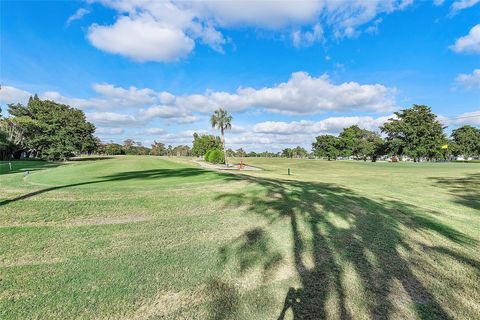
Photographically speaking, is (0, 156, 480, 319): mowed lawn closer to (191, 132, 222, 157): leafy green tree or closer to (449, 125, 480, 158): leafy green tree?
(191, 132, 222, 157): leafy green tree

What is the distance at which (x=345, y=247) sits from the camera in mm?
5676

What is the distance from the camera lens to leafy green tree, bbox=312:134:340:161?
288ft

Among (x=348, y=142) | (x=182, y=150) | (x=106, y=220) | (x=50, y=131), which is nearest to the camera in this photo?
(x=106, y=220)

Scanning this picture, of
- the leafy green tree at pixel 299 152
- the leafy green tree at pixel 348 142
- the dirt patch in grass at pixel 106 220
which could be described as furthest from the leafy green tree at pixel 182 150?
the dirt patch in grass at pixel 106 220

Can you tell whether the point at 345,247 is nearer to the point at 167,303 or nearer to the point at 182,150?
the point at 167,303

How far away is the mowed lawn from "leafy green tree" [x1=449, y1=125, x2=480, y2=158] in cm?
10487

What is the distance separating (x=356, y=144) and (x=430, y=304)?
95433mm

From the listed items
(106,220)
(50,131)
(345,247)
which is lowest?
(345,247)

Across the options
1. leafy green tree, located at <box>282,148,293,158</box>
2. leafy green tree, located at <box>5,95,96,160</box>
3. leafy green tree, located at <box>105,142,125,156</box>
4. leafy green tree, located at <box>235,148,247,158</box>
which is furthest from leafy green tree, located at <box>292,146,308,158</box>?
leafy green tree, located at <box>5,95,96,160</box>

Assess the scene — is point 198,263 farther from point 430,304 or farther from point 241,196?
point 241,196

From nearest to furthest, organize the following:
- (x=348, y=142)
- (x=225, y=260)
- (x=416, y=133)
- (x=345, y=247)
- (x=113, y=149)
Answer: (x=225, y=260), (x=345, y=247), (x=416, y=133), (x=348, y=142), (x=113, y=149)

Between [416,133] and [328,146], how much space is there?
28.9 m

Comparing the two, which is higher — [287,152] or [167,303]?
[287,152]

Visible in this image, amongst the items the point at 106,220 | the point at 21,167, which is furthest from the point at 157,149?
the point at 106,220
